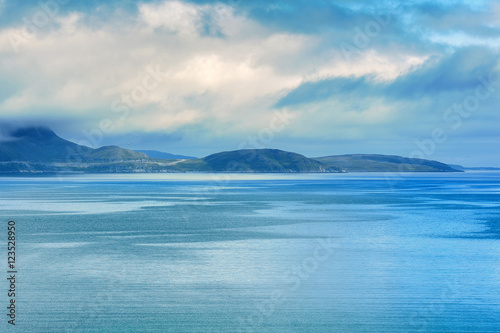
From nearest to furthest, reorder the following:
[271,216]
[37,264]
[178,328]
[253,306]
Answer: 1. [178,328]
2. [253,306]
3. [37,264]
4. [271,216]

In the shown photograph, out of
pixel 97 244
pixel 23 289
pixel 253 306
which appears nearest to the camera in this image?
pixel 253 306

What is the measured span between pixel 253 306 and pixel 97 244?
23.1 m

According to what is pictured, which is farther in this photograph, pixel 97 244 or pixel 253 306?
pixel 97 244

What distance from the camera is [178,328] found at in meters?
24.0

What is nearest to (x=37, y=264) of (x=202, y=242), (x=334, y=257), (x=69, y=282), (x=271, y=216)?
Result: (x=69, y=282)

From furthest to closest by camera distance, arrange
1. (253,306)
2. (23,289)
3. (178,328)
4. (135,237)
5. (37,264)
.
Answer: (135,237)
(37,264)
(23,289)
(253,306)
(178,328)

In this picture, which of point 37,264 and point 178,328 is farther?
point 37,264

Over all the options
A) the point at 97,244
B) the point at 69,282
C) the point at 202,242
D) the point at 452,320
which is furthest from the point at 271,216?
the point at 452,320

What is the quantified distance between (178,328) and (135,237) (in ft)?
91.7

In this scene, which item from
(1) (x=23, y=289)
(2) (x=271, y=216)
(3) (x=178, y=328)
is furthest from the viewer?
(2) (x=271, y=216)

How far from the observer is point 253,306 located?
27.5m

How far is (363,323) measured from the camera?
24750mm

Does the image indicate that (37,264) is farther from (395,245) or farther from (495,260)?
(495,260)

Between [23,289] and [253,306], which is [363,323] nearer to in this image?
[253,306]
